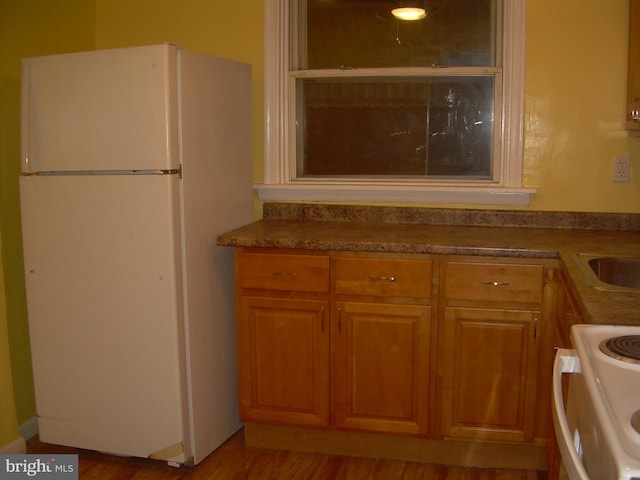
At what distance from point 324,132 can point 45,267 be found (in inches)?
53.0

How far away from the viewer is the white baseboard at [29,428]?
103 inches

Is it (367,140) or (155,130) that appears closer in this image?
(155,130)

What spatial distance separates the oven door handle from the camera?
84cm

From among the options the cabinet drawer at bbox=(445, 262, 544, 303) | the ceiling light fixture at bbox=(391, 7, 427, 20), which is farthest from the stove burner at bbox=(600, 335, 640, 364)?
the ceiling light fixture at bbox=(391, 7, 427, 20)

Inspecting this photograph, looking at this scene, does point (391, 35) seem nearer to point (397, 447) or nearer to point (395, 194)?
point (395, 194)

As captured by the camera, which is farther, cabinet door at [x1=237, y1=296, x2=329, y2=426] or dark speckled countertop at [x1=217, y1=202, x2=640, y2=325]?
cabinet door at [x1=237, y1=296, x2=329, y2=426]

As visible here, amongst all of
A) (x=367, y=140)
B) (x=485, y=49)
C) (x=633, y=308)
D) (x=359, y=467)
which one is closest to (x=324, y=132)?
(x=367, y=140)

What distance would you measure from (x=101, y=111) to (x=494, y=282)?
1.51 m

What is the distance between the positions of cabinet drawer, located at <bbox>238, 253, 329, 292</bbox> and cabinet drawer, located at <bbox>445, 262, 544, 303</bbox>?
0.47 meters

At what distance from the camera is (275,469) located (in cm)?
242

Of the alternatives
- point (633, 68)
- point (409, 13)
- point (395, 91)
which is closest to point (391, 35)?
point (409, 13)

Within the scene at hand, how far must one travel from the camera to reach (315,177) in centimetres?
298

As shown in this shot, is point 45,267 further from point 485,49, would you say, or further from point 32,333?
point 485,49

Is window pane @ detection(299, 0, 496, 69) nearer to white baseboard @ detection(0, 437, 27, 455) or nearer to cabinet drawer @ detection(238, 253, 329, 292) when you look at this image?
cabinet drawer @ detection(238, 253, 329, 292)
